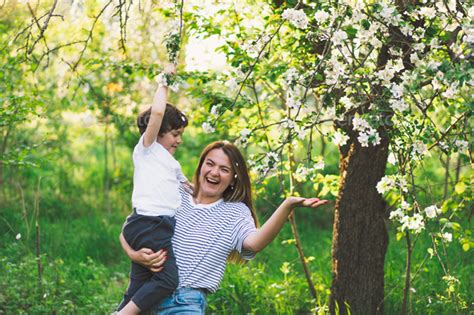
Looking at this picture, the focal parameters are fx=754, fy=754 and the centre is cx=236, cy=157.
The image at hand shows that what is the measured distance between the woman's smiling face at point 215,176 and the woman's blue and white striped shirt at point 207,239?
2.2 inches

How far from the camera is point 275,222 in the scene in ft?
9.62

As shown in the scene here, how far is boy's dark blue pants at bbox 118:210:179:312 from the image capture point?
9.95 ft

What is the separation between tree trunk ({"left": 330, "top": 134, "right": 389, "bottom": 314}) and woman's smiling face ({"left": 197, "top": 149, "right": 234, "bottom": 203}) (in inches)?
31.8

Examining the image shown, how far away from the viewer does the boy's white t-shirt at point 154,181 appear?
3.08m

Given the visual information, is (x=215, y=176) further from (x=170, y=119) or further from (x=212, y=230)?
(x=170, y=119)

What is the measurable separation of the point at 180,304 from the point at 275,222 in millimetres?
546

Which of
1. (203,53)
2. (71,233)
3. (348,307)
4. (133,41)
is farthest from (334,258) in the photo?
(133,41)

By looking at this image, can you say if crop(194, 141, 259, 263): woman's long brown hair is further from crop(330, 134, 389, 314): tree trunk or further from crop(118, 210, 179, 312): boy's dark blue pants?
crop(330, 134, 389, 314): tree trunk

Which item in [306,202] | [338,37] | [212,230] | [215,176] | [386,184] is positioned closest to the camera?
[338,37]

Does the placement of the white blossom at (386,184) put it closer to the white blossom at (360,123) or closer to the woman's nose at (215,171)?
the white blossom at (360,123)

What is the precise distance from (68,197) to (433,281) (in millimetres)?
3816

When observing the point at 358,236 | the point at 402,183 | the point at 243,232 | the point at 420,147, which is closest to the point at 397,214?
the point at 402,183

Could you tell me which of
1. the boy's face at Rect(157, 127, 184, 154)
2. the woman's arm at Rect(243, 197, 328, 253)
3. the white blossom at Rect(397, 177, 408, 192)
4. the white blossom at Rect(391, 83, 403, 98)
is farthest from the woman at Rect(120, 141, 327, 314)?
the white blossom at Rect(391, 83, 403, 98)

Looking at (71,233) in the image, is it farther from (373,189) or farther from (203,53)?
(373,189)
